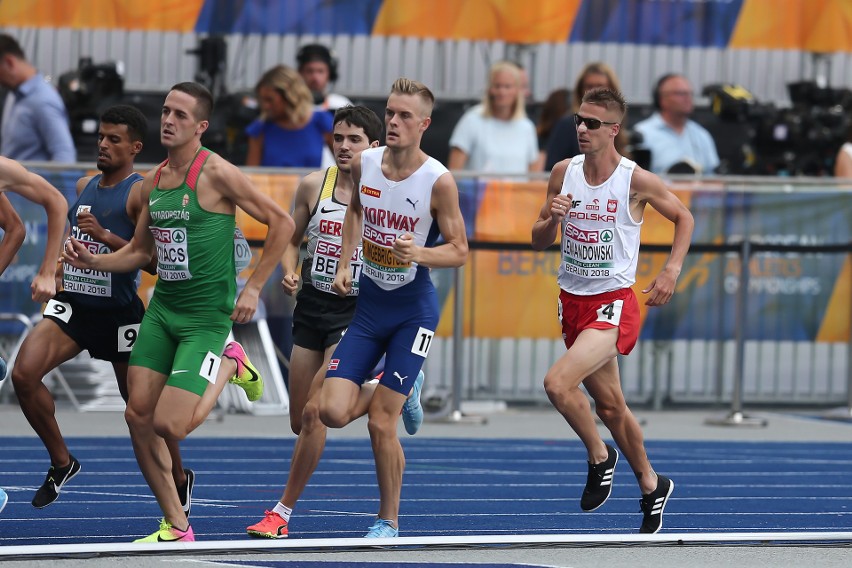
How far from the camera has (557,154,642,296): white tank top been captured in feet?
28.3

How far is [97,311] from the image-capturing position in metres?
8.90

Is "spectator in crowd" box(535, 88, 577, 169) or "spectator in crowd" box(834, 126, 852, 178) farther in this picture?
"spectator in crowd" box(834, 126, 852, 178)

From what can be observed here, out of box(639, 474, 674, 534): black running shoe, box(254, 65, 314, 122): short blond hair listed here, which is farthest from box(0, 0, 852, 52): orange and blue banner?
box(639, 474, 674, 534): black running shoe

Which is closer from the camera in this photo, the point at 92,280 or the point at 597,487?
the point at 597,487

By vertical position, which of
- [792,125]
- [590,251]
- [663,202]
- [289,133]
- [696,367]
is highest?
[792,125]

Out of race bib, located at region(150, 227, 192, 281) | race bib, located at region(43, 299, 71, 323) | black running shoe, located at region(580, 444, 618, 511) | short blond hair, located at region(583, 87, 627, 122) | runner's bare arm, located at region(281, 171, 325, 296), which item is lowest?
black running shoe, located at region(580, 444, 618, 511)

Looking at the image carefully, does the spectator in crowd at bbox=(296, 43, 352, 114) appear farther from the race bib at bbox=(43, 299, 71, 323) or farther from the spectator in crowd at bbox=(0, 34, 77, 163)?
the race bib at bbox=(43, 299, 71, 323)

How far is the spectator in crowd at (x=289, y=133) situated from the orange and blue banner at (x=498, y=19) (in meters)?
2.36

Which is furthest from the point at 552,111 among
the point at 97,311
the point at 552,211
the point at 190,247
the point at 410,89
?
the point at 190,247

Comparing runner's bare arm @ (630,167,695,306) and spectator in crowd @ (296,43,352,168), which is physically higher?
spectator in crowd @ (296,43,352,168)

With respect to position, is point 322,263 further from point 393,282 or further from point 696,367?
point 696,367

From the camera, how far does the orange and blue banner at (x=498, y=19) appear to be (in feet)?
52.6

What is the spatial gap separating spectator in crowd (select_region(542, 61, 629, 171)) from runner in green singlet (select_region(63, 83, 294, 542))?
576 centimetres

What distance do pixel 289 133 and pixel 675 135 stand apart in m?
3.44
